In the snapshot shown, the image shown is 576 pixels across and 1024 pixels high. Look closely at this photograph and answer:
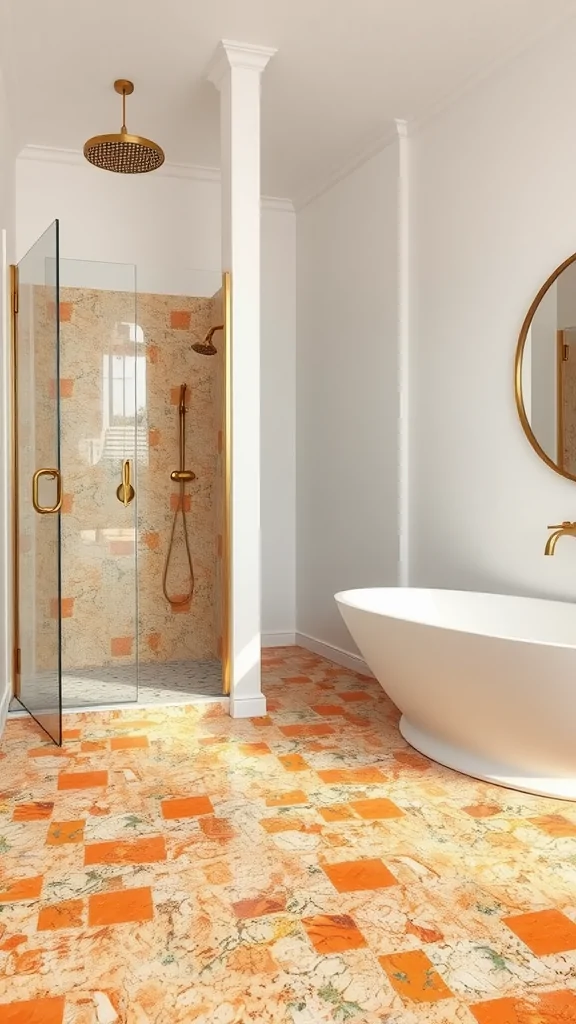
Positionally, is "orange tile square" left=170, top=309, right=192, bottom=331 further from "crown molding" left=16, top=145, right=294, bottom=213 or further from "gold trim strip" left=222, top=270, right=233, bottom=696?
"crown molding" left=16, top=145, right=294, bottom=213

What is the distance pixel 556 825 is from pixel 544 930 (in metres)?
0.62

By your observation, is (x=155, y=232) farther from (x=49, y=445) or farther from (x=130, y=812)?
(x=130, y=812)

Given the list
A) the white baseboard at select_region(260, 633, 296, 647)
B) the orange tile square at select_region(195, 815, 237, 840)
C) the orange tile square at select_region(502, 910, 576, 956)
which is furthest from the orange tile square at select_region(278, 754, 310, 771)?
the white baseboard at select_region(260, 633, 296, 647)

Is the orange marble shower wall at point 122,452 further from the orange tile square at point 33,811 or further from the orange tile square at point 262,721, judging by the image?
the orange tile square at point 33,811

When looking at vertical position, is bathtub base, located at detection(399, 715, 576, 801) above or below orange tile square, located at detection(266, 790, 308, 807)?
above

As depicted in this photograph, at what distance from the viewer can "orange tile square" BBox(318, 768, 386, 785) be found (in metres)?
2.84

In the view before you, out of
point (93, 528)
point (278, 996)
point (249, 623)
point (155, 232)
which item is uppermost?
point (155, 232)

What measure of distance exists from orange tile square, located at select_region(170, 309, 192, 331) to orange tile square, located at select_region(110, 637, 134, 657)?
1523 millimetres

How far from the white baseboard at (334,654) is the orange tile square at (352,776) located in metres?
1.45

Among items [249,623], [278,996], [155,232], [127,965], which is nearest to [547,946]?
[278,996]

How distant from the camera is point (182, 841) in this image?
2.38 m

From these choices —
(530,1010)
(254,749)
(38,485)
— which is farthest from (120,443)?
(530,1010)

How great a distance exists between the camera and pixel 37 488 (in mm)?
3445

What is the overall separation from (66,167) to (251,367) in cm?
203
